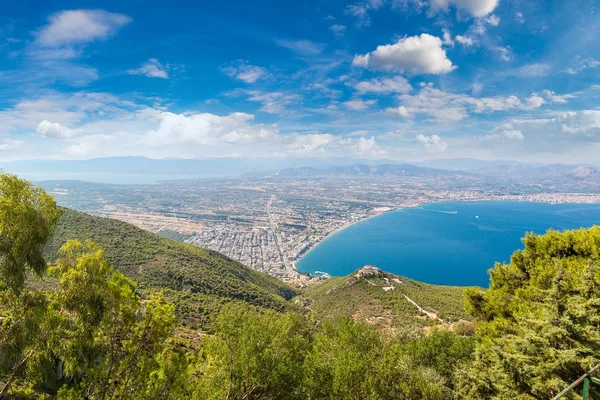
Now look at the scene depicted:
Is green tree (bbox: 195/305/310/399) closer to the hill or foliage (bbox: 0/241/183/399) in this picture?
foliage (bbox: 0/241/183/399)

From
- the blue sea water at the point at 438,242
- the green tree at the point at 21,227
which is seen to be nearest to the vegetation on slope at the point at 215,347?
the green tree at the point at 21,227

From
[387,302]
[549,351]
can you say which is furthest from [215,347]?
[387,302]

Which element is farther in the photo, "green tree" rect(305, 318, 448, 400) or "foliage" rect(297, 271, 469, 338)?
"foliage" rect(297, 271, 469, 338)

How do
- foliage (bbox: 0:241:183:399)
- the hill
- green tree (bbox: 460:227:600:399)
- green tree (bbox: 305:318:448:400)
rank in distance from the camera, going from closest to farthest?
foliage (bbox: 0:241:183:399) → green tree (bbox: 460:227:600:399) → green tree (bbox: 305:318:448:400) → the hill

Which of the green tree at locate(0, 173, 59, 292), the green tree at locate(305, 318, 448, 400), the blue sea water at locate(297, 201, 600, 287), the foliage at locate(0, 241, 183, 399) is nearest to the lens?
the green tree at locate(0, 173, 59, 292)

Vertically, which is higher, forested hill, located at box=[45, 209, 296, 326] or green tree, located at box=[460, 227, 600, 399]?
green tree, located at box=[460, 227, 600, 399]

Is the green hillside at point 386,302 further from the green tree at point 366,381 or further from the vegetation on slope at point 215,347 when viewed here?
the green tree at point 366,381

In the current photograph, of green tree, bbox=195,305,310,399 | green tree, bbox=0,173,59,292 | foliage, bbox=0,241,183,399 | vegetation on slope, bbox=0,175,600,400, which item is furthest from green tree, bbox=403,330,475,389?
green tree, bbox=0,173,59,292

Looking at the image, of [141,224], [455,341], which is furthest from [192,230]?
A: [455,341]
